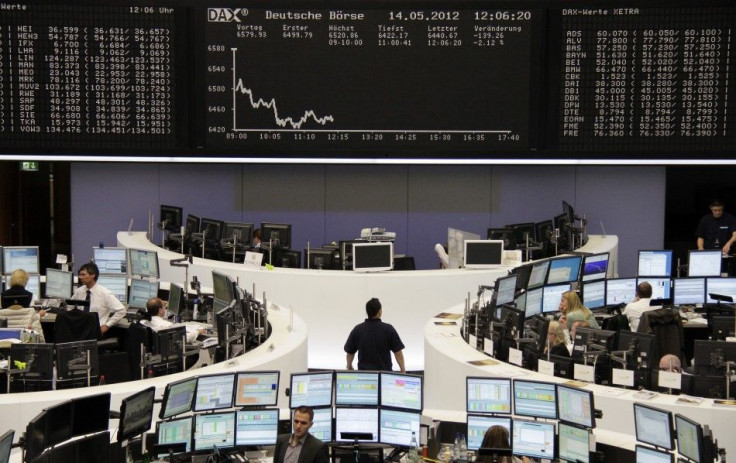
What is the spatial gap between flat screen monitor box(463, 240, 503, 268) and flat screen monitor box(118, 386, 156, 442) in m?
5.41

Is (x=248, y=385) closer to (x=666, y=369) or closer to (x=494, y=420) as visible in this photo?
(x=494, y=420)

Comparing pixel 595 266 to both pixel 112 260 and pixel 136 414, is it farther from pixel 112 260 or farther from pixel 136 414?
pixel 136 414

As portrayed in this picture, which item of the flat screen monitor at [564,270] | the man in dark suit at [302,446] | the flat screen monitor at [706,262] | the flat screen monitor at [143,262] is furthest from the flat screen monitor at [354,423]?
the flat screen monitor at [706,262]

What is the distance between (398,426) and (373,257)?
4.21m

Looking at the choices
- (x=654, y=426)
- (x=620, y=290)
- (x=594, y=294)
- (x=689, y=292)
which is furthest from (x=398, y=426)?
(x=689, y=292)

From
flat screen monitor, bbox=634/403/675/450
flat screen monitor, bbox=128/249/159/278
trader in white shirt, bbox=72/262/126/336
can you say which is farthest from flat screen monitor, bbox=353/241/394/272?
flat screen monitor, bbox=634/403/675/450

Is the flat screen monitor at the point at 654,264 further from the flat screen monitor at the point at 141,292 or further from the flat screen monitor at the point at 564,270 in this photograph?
the flat screen monitor at the point at 141,292

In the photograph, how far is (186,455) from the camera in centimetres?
664

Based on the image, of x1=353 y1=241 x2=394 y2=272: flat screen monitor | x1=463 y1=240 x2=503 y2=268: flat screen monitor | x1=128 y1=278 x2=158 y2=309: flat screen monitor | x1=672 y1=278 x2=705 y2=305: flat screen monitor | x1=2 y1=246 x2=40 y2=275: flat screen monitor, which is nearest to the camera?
x1=128 y1=278 x2=158 y2=309: flat screen monitor

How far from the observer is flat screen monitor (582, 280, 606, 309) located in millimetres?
10734

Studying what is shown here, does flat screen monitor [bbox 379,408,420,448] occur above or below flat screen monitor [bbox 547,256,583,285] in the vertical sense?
below

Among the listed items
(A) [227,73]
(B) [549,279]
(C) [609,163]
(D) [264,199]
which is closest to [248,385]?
(B) [549,279]

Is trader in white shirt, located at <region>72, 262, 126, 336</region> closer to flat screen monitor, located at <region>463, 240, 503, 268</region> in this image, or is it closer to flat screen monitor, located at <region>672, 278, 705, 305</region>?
flat screen monitor, located at <region>463, 240, 503, 268</region>

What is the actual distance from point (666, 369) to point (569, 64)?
4.30 metres
